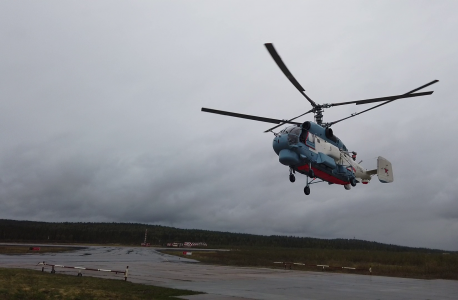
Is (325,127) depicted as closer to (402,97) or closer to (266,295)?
(402,97)

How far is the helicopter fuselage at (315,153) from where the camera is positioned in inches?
786

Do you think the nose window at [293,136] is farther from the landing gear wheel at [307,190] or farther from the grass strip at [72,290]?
the grass strip at [72,290]

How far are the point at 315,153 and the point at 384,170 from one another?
702 centimetres

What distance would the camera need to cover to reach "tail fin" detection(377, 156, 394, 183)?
2495 centimetres

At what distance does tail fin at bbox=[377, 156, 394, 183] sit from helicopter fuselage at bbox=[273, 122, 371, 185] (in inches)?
59.1

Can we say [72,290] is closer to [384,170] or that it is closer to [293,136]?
[293,136]

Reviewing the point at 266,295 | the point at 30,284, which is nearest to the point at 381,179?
the point at 266,295

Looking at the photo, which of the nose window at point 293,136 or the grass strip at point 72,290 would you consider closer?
the grass strip at point 72,290

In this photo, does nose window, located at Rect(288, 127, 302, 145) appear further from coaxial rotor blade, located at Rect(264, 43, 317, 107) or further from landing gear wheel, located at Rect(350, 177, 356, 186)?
landing gear wheel, located at Rect(350, 177, 356, 186)

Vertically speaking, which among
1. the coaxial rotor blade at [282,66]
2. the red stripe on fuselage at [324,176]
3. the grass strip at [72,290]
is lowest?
the grass strip at [72,290]

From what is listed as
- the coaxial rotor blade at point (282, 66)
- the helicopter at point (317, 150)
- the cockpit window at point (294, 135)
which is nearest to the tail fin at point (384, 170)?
the helicopter at point (317, 150)

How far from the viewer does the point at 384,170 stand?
25.2m

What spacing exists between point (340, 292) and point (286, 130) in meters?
Answer: 8.95

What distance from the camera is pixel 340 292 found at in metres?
19.2
